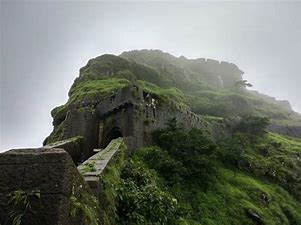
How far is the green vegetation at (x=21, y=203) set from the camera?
4656 millimetres

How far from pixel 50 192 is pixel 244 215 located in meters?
14.6

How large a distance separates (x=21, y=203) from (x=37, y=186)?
27cm

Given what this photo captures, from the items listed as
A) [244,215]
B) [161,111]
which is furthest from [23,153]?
[161,111]

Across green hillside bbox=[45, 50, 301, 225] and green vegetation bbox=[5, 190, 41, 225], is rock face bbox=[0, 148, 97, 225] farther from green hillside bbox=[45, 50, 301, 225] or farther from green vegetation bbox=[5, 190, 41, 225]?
green hillside bbox=[45, 50, 301, 225]

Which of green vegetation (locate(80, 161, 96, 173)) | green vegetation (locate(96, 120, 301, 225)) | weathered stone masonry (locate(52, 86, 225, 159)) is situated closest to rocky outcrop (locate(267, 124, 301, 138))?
green vegetation (locate(96, 120, 301, 225))

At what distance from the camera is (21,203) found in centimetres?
469

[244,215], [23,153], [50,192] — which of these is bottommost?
[244,215]

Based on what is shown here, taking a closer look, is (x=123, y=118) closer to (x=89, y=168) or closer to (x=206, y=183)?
(x=206, y=183)

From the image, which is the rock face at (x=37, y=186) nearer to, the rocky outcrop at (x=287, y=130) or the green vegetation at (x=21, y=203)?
the green vegetation at (x=21, y=203)

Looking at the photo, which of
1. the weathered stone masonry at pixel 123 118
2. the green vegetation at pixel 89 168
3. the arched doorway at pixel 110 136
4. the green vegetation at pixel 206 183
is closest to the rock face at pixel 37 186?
the green vegetation at pixel 89 168

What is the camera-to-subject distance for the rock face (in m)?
4.65

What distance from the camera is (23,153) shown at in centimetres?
507

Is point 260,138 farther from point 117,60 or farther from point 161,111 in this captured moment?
point 117,60

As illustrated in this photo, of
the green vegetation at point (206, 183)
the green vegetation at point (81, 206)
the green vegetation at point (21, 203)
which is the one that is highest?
the green vegetation at point (21, 203)
